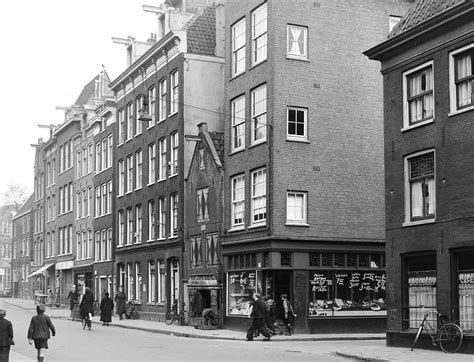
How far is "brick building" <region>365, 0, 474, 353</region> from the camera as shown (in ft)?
74.6

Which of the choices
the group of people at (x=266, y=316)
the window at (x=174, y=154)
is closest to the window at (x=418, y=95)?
the group of people at (x=266, y=316)

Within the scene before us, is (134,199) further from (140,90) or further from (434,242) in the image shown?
(434,242)

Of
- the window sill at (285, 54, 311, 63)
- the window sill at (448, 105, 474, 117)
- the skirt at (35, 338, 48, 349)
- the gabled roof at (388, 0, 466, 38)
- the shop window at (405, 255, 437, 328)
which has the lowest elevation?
the skirt at (35, 338, 48, 349)

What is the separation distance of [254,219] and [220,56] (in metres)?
11.4

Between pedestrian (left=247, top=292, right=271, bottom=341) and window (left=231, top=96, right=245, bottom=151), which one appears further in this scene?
window (left=231, top=96, right=245, bottom=151)

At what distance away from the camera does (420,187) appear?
81.7 ft

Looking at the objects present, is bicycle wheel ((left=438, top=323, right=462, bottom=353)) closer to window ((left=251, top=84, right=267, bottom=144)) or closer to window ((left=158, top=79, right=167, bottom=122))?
window ((left=251, top=84, right=267, bottom=144))

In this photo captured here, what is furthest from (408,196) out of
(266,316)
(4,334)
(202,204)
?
(202,204)

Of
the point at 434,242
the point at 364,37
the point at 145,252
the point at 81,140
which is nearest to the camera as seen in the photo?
the point at 434,242

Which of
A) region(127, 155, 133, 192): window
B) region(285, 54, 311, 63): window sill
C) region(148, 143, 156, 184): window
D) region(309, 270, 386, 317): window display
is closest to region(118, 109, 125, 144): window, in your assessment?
region(127, 155, 133, 192): window

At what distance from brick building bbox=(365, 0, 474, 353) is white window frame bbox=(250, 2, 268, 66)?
846 cm

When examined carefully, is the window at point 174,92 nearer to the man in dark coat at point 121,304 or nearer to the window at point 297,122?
the window at point 297,122

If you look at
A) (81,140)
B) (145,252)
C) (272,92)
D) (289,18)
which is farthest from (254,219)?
(81,140)

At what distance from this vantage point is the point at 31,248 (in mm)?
84938
